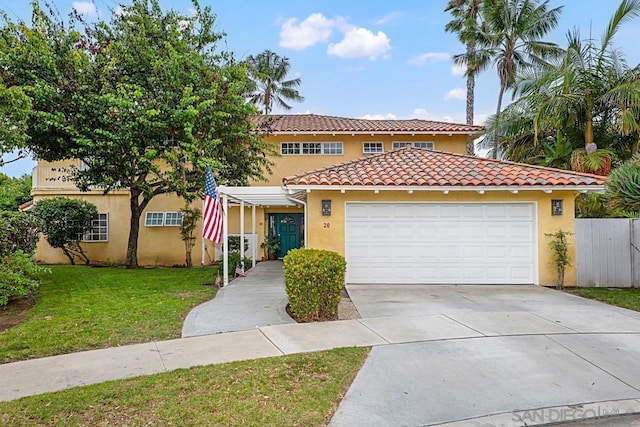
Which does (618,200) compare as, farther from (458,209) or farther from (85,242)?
(85,242)

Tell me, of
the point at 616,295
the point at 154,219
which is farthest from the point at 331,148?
the point at 616,295

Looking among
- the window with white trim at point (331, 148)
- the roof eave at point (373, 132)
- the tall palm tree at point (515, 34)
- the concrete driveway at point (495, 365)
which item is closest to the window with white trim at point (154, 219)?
the roof eave at point (373, 132)

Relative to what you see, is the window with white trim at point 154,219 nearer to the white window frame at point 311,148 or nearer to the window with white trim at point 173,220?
the window with white trim at point 173,220

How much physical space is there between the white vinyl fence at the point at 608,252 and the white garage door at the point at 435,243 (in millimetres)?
1592

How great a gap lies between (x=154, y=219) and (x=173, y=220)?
91 cm

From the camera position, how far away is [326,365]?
4.93m

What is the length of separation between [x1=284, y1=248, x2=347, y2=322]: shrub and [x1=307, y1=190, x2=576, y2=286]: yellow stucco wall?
10.8 feet

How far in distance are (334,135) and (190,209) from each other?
7.57m

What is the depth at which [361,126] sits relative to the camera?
1973 cm

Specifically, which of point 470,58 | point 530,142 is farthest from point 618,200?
point 470,58

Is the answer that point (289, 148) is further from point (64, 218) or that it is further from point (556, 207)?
point (556, 207)

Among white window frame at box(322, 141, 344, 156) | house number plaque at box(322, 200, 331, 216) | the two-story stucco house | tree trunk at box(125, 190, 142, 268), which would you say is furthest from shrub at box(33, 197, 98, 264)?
house number plaque at box(322, 200, 331, 216)

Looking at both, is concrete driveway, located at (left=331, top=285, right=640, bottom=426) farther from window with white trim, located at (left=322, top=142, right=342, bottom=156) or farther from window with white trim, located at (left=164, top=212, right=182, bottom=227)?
window with white trim, located at (left=164, top=212, right=182, bottom=227)

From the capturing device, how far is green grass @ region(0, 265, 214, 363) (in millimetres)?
6145
